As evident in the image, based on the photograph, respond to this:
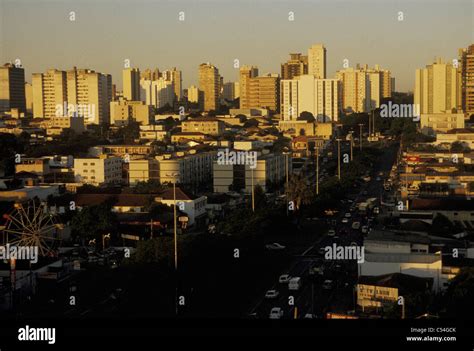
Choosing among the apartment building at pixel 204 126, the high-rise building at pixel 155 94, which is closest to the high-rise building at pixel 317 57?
the apartment building at pixel 204 126

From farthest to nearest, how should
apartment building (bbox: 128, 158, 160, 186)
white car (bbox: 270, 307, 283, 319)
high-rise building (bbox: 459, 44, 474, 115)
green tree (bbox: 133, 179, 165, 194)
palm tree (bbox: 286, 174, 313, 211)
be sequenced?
high-rise building (bbox: 459, 44, 474, 115), apartment building (bbox: 128, 158, 160, 186), green tree (bbox: 133, 179, 165, 194), palm tree (bbox: 286, 174, 313, 211), white car (bbox: 270, 307, 283, 319)

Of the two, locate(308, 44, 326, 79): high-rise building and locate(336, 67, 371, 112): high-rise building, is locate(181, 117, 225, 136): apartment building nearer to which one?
locate(336, 67, 371, 112): high-rise building

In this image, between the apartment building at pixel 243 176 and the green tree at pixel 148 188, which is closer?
the green tree at pixel 148 188

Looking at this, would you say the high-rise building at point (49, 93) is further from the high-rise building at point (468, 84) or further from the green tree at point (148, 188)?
the high-rise building at point (468, 84)

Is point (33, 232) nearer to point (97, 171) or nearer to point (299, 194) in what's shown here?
point (299, 194)

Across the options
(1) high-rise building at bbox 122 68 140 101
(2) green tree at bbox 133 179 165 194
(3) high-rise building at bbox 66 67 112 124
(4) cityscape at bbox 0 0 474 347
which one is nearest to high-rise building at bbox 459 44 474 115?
(4) cityscape at bbox 0 0 474 347

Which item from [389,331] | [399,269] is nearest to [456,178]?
[399,269]
